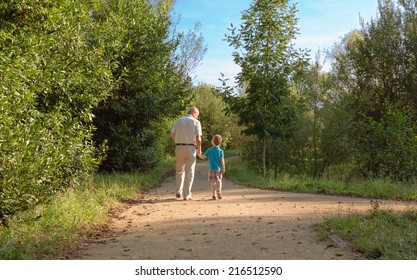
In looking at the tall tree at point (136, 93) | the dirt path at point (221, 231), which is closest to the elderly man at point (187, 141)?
the dirt path at point (221, 231)

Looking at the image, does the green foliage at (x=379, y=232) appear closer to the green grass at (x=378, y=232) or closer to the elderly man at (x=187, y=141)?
the green grass at (x=378, y=232)

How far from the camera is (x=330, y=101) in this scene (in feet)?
70.2

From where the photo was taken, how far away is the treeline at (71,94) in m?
6.36

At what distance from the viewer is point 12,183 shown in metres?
6.04

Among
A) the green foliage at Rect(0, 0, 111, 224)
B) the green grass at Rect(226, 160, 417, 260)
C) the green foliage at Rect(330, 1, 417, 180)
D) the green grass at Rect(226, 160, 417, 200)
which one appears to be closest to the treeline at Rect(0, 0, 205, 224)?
the green foliage at Rect(0, 0, 111, 224)

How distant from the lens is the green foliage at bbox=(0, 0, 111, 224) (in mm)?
6164

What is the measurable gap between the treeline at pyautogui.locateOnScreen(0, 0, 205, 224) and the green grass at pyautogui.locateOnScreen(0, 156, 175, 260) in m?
0.30

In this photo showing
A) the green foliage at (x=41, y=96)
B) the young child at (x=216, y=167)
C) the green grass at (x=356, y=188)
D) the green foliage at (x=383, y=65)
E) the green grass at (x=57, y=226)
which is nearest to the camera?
the green grass at (x=57, y=226)

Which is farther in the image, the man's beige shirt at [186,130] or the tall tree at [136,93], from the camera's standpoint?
the tall tree at [136,93]

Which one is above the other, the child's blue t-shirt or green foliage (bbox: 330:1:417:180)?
green foliage (bbox: 330:1:417:180)

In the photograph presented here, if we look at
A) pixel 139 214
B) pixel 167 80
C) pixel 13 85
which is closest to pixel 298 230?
pixel 139 214

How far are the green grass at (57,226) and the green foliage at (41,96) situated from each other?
27cm

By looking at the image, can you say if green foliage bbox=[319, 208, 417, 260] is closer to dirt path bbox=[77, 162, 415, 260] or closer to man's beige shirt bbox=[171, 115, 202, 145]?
dirt path bbox=[77, 162, 415, 260]

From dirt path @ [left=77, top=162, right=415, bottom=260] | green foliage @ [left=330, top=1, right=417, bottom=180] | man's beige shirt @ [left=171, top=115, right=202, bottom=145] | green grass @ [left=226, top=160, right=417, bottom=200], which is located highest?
green foliage @ [left=330, top=1, right=417, bottom=180]
